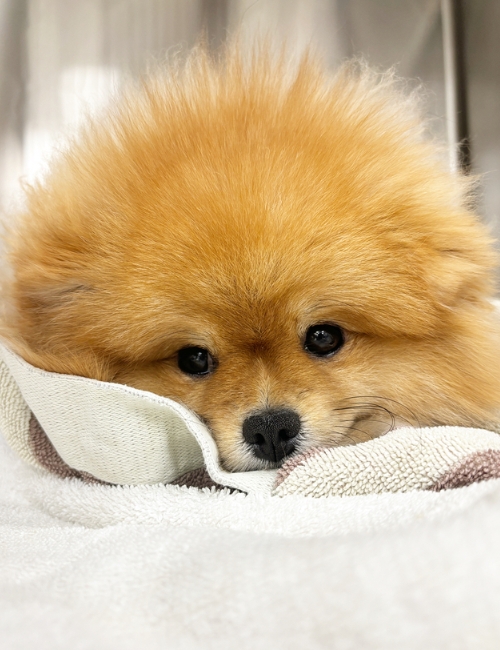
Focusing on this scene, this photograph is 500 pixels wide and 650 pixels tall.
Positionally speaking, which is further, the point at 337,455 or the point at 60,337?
the point at 60,337

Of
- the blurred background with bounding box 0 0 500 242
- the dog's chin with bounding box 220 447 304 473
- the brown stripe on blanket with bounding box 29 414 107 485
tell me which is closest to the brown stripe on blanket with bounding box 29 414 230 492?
the brown stripe on blanket with bounding box 29 414 107 485

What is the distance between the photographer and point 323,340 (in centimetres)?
130

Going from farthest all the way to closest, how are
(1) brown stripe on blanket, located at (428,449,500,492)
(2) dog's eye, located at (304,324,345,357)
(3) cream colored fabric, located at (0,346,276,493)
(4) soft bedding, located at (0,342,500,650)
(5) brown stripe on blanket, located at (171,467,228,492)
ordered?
(2) dog's eye, located at (304,324,345,357) < (5) brown stripe on blanket, located at (171,467,228,492) < (3) cream colored fabric, located at (0,346,276,493) < (1) brown stripe on blanket, located at (428,449,500,492) < (4) soft bedding, located at (0,342,500,650)

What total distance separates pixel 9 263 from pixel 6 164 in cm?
95

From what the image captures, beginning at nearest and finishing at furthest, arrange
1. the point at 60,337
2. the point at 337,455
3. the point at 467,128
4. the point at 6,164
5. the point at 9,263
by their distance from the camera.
Result: the point at 337,455, the point at 60,337, the point at 9,263, the point at 6,164, the point at 467,128

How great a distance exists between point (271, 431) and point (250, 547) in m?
0.46

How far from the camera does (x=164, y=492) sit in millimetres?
1049

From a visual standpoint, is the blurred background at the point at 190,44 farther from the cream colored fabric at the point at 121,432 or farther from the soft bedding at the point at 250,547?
the soft bedding at the point at 250,547

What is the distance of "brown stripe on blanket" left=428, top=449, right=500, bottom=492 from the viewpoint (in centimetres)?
90

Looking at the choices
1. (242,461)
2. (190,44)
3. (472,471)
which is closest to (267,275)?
(242,461)

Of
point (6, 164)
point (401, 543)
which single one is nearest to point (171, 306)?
point (401, 543)

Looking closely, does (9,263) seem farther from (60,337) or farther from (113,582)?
(113,582)

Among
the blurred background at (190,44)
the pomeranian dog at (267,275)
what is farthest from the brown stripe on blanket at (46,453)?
the blurred background at (190,44)

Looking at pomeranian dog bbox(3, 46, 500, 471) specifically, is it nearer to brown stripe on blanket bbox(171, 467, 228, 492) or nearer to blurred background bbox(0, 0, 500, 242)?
brown stripe on blanket bbox(171, 467, 228, 492)
